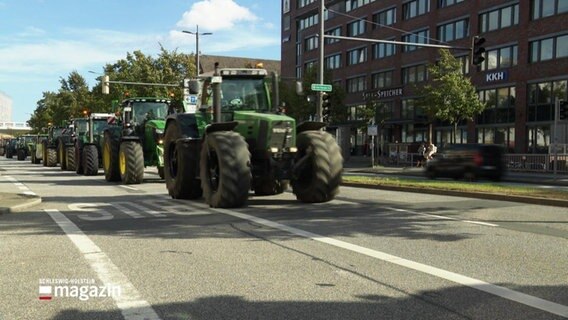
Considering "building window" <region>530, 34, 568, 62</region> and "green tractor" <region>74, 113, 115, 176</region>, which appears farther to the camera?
"building window" <region>530, 34, 568, 62</region>

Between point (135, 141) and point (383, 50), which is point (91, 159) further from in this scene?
point (383, 50)

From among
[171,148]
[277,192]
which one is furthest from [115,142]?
[277,192]

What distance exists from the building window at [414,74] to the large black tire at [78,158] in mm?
33061

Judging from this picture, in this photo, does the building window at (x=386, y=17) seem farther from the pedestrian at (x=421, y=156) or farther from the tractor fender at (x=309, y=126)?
the tractor fender at (x=309, y=126)

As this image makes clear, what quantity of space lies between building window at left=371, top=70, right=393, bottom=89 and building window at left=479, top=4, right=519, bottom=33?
12.3 m

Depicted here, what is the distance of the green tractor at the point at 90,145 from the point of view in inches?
912

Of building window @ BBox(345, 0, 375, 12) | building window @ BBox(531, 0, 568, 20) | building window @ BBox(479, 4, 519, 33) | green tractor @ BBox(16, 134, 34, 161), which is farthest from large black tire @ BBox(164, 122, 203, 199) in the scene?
building window @ BBox(345, 0, 375, 12)

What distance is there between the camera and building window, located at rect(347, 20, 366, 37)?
59.7 metres

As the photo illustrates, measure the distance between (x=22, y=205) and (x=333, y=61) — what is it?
56128 mm

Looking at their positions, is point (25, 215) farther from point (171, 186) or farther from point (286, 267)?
point (286, 267)

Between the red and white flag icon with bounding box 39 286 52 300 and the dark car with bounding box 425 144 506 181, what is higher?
the dark car with bounding box 425 144 506 181

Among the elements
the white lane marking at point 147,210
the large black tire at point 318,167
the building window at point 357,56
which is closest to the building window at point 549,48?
the building window at point 357,56

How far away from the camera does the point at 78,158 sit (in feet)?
82.5

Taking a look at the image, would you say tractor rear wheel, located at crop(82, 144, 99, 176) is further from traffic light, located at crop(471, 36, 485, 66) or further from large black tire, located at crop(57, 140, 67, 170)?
traffic light, located at crop(471, 36, 485, 66)
